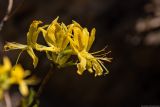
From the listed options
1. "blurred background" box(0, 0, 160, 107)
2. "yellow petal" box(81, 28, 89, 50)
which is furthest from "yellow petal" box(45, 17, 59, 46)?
"blurred background" box(0, 0, 160, 107)

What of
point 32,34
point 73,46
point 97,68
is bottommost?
point 97,68

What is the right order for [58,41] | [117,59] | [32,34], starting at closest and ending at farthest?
[58,41] → [32,34] → [117,59]

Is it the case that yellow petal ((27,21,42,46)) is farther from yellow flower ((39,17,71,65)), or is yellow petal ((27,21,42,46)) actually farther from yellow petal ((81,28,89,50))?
yellow petal ((81,28,89,50))

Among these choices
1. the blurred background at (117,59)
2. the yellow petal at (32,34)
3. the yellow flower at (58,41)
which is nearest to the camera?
the yellow flower at (58,41)

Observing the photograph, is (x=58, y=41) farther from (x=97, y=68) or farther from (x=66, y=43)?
(x=97, y=68)

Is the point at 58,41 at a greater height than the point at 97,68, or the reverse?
the point at 58,41

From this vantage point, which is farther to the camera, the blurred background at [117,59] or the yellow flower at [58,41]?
the blurred background at [117,59]

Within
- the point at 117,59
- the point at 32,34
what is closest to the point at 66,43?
the point at 32,34

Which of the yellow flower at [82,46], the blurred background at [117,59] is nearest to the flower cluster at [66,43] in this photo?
the yellow flower at [82,46]

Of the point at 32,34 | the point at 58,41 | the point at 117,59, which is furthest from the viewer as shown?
the point at 117,59

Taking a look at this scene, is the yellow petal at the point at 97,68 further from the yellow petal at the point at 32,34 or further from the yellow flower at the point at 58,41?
the yellow petal at the point at 32,34
